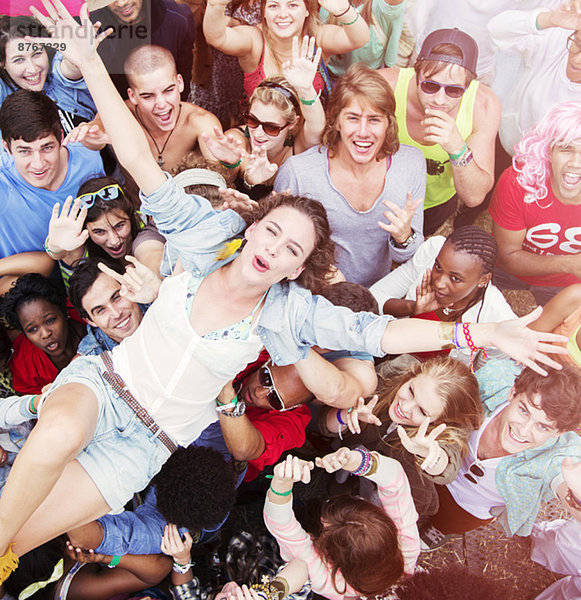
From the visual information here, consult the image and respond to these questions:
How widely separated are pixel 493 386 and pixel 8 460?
1.94 meters

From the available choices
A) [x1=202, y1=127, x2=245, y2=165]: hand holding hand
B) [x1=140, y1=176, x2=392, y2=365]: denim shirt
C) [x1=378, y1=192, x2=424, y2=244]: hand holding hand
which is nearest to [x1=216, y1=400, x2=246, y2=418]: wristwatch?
[x1=140, y1=176, x2=392, y2=365]: denim shirt

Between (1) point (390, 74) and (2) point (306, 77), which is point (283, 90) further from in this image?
(1) point (390, 74)

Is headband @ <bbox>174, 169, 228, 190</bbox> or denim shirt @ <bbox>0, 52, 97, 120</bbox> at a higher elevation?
denim shirt @ <bbox>0, 52, 97, 120</bbox>

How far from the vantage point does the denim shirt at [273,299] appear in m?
1.62

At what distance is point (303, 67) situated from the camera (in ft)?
6.59

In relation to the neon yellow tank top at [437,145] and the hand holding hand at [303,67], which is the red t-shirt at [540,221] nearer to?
the neon yellow tank top at [437,145]

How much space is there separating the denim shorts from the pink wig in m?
1.65

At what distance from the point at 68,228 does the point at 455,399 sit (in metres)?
1.63

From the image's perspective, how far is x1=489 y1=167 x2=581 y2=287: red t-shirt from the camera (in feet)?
6.23

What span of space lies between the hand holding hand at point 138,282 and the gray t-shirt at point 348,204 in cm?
64

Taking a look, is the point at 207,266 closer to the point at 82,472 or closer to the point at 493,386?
the point at 82,472

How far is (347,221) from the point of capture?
2.16 metres

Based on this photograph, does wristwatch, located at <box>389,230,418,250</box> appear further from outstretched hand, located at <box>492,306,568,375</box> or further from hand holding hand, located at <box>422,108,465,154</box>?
outstretched hand, located at <box>492,306,568,375</box>

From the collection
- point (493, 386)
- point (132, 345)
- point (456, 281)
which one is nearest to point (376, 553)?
point (493, 386)
